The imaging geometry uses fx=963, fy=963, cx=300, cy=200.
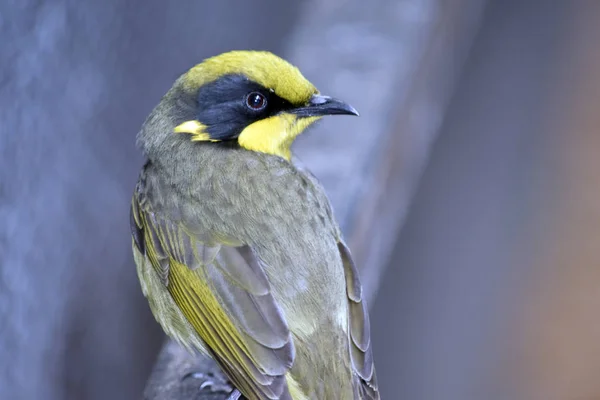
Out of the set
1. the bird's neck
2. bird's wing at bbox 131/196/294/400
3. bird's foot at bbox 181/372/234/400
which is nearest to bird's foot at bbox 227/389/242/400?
bird's foot at bbox 181/372/234/400

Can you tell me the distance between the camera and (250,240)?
2865 mm

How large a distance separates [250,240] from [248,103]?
45cm

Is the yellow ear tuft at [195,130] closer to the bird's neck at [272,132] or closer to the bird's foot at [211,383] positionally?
the bird's neck at [272,132]

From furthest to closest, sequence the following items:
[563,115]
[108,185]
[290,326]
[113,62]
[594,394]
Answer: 1. [563,115]
2. [594,394]
3. [108,185]
4. [113,62]
5. [290,326]

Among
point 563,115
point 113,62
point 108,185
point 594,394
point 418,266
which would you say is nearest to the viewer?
point 113,62

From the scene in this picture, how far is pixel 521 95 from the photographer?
533 centimetres

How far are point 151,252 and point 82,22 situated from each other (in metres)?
0.78

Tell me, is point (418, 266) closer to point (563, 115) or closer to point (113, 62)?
point (563, 115)

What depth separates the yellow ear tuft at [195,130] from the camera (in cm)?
312

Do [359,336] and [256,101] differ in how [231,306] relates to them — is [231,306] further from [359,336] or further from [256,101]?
[256,101]

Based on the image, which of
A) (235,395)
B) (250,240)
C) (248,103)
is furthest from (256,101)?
(235,395)

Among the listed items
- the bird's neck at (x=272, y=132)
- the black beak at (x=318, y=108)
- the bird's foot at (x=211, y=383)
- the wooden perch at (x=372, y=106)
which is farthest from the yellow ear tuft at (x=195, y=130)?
the bird's foot at (x=211, y=383)

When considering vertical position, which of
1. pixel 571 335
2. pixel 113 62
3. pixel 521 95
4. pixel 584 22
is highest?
pixel 584 22

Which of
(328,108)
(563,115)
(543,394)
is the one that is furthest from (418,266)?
(328,108)
